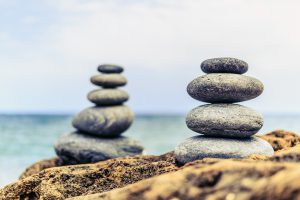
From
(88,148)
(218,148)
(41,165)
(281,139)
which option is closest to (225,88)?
(218,148)

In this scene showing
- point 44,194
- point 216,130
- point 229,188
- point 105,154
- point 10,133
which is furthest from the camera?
point 10,133

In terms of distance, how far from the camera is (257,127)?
253 inches

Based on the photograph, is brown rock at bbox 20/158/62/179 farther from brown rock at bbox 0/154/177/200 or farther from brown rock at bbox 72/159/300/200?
brown rock at bbox 72/159/300/200

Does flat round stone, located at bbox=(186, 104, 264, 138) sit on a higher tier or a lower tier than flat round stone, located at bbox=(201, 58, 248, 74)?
lower

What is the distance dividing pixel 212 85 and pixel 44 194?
301 centimetres

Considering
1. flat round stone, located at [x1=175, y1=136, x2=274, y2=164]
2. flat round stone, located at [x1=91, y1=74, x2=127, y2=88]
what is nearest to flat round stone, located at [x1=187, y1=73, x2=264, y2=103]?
flat round stone, located at [x1=175, y1=136, x2=274, y2=164]

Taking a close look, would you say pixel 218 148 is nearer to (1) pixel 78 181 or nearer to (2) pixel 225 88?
(2) pixel 225 88

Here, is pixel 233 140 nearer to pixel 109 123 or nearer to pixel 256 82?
pixel 256 82

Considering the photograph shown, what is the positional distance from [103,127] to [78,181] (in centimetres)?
492

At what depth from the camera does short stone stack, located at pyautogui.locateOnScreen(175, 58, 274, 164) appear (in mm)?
6242

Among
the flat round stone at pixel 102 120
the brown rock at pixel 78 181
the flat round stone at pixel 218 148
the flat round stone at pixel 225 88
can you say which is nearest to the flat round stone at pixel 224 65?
the flat round stone at pixel 225 88

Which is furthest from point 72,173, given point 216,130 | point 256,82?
point 256,82

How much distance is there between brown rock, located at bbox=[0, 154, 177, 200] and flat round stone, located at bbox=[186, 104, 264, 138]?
2.94 feet

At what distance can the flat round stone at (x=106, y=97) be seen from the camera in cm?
1073
